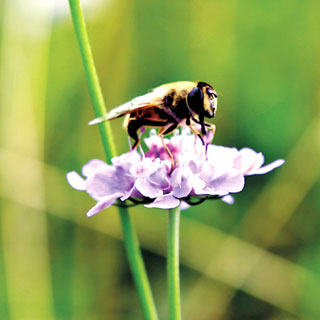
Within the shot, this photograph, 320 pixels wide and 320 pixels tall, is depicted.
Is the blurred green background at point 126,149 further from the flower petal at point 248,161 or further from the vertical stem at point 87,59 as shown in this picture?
the vertical stem at point 87,59

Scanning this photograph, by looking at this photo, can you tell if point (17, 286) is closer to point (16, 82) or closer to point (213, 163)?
point (16, 82)

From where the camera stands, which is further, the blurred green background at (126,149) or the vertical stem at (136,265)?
the blurred green background at (126,149)

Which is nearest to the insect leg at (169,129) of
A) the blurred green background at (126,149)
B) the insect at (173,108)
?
the insect at (173,108)

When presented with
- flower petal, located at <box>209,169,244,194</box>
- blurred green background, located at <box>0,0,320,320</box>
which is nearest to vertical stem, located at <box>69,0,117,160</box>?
flower petal, located at <box>209,169,244,194</box>

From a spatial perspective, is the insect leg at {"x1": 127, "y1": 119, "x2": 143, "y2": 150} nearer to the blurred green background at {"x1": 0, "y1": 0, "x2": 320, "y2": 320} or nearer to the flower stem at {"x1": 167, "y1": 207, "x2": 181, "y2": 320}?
the flower stem at {"x1": 167, "y1": 207, "x2": 181, "y2": 320}

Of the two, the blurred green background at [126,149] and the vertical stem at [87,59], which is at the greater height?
the blurred green background at [126,149]
